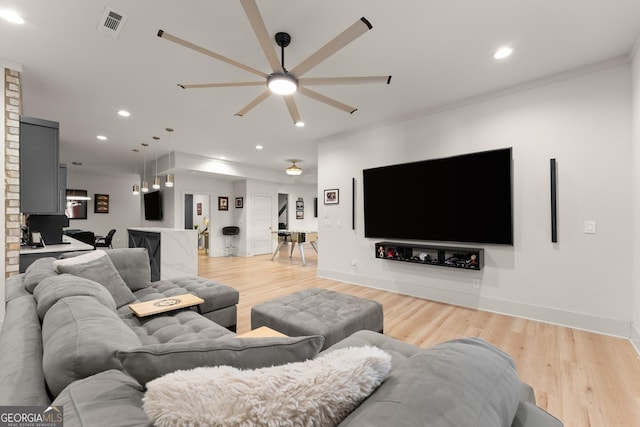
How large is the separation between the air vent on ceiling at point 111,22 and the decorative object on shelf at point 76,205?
8.25 meters

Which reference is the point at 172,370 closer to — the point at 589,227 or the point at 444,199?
the point at 444,199

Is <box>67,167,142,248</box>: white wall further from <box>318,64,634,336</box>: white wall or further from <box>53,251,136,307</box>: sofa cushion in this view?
<box>318,64,634,336</box>: white wall

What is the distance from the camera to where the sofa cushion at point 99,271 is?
214cm

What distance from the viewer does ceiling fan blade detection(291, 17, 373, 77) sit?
1610 mm

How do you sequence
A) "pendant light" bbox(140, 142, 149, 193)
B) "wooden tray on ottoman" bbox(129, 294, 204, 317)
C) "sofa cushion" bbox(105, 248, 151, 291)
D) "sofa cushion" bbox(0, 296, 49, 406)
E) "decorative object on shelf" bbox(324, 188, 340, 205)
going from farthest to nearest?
"pendant light" bbox(140, 142, 149, 193)
"decorative object on shelf" bbox(324, 188, 340, 205)
"sofa cushion" bbox(105, 248, 151, 291)
"wooden tray on ottoman" bbox(129, 294, 204, 317)
"sofa cushion" bbox(0, 296, 49, 406)

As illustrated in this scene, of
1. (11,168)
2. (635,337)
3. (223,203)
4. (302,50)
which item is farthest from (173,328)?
(223,203)

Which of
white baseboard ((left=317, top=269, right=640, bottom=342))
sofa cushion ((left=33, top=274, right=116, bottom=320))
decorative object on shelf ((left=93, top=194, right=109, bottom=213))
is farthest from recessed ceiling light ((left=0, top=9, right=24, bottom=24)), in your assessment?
decorative object on shelf ((left=93, top=194, right=109, bottom=213))

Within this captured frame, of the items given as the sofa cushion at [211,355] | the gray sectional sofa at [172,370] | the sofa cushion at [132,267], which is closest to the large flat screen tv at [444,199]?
the gray sectional sofa at [172,370]

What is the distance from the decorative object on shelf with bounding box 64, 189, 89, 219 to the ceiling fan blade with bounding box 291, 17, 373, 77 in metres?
9.59

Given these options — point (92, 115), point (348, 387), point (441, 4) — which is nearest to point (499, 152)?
point (441, 4)

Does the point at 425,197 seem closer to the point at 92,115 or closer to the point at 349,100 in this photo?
the point at 349,100

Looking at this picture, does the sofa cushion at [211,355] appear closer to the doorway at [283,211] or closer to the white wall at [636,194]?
the white wall at [636,194]

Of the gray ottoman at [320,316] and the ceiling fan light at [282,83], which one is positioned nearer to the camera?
the gray ottoman at [320,316]

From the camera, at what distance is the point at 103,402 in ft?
2.11
